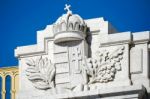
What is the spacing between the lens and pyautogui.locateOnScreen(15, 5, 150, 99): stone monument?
2823 cm

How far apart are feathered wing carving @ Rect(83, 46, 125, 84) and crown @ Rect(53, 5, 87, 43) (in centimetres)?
90

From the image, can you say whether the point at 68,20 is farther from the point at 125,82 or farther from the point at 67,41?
the point at 125,82

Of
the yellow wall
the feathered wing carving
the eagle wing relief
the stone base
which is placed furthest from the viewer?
the yellow wall

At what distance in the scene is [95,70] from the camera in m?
28.6

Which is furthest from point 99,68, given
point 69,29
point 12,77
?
point 12,77

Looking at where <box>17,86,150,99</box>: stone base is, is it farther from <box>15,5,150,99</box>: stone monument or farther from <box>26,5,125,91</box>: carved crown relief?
<box>26,5,125,91</box>: carved crown relief

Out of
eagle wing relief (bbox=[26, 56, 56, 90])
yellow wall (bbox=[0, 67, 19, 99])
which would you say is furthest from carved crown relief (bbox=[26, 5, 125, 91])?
yellow wall (bbox=[0, 67, 19, 99])

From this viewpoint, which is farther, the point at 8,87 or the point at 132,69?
the point at 8,87

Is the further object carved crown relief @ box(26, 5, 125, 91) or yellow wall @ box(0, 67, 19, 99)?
yellow wall @ box(0, 67, 19, 99)

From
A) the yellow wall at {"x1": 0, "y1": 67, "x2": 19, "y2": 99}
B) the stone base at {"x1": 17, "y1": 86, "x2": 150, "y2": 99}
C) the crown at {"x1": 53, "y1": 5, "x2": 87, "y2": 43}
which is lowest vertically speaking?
the stone base at {"x1": 17, "y1": 86, "x2": 150, "y2": 99}

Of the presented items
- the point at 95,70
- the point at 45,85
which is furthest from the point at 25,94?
the point at 95,70

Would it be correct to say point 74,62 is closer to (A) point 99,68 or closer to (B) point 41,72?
(A) point 99,68

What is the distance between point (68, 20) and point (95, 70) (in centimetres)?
189

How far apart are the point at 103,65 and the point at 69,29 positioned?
163 centimetres
